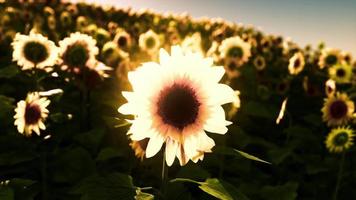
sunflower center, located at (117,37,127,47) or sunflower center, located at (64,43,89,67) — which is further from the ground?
sunflower center, located at (117,37,127,47)

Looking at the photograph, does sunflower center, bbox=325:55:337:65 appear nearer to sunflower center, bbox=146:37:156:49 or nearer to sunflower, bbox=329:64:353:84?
sunflower, bbox=329:64:353:84

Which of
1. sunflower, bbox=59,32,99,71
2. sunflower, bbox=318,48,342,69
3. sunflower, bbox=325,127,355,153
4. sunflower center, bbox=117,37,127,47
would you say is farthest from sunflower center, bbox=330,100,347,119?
sunflower center, bbox=117,37,127,47

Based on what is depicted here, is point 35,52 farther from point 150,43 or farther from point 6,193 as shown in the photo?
point 150,43

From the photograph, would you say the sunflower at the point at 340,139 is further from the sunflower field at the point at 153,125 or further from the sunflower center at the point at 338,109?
the sunflower center at the point at 338,109

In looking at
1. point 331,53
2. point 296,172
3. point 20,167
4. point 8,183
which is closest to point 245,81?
point 331,53

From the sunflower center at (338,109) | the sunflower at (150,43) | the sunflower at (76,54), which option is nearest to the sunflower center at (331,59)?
the sunflower at (150,43)

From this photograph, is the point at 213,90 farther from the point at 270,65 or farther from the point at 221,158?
the point at 270,65

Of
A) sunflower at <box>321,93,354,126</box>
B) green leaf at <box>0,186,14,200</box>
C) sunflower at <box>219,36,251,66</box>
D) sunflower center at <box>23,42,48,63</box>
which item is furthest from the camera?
sunflower at <box>219,36,251,66</box>
